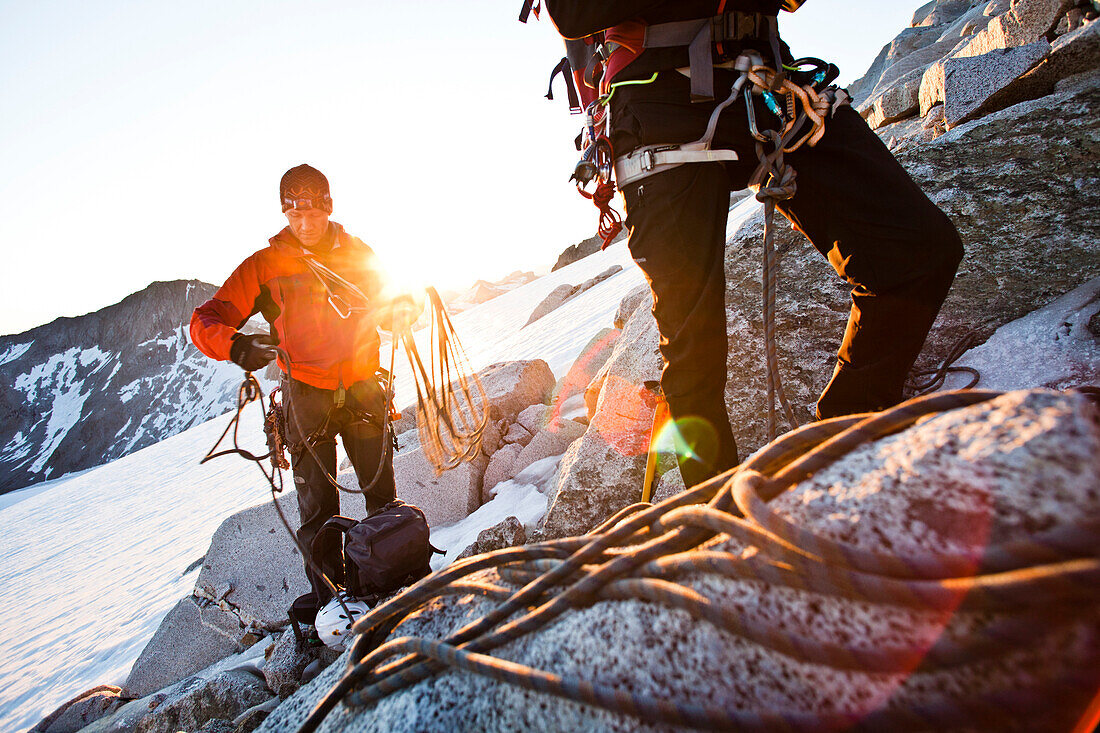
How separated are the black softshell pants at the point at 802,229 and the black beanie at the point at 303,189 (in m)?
2.22

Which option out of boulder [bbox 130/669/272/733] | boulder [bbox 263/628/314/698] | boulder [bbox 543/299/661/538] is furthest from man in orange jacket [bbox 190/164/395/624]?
boulder [bbox 543/299/661/538]

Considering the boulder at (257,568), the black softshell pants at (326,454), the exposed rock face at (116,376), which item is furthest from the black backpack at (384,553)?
the exposed rock face at (116,376)

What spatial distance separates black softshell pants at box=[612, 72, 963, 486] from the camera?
1.45 m

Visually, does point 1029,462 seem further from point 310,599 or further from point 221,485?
Result: point 221,485

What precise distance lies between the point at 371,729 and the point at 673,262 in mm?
1473

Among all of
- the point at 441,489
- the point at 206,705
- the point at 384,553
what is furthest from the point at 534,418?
the point at 206,705

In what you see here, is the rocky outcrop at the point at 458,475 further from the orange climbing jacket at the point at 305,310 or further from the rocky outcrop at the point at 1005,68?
the rocky outcrop at the point at 1005,68

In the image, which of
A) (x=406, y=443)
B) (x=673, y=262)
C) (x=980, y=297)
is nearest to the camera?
(x=673, y=262)

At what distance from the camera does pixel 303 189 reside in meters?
3.00

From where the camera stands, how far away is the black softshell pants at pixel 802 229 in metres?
1.45

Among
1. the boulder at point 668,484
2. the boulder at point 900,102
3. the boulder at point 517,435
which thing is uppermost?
the boulder at point 900,102

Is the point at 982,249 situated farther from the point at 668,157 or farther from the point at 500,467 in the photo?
the point at 500,467

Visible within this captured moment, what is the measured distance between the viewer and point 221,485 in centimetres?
1582

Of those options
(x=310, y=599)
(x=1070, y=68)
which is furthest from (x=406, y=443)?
(x=1070, y=68)
